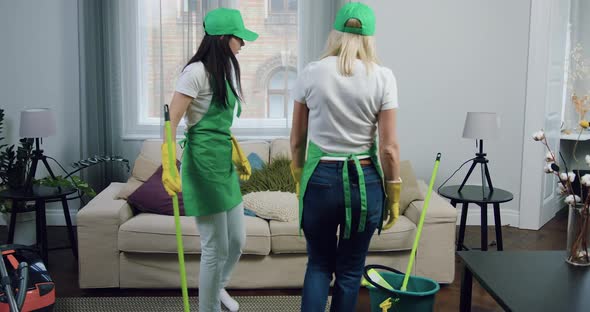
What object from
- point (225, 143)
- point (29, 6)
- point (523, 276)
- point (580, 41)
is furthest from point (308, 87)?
point (580, 41)

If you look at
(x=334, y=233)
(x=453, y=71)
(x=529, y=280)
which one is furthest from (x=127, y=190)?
(x=453, y=71)

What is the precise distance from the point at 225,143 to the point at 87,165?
1.91 meters

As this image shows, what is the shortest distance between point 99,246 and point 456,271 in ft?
6.67

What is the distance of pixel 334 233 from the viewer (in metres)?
2.45

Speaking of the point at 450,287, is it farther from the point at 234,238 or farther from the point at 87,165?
the point at 87,165

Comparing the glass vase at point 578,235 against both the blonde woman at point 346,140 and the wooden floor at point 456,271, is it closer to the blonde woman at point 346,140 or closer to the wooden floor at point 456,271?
the blonde woman at point 346,140

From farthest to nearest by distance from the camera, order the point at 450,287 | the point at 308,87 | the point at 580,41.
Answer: the point at 580,41
the point at 450,287
the point at 308,87

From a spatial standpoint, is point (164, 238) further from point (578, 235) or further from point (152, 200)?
point (578, 235)

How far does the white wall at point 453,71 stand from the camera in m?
4.83

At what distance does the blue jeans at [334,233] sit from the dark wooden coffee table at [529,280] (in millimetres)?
467

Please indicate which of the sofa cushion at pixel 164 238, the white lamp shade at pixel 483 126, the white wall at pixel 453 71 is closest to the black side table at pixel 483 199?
the white lamp shade at pixel 483 126

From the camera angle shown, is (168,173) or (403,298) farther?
(403,298)

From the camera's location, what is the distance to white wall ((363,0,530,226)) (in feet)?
15.9

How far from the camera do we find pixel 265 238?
3.49 meters
